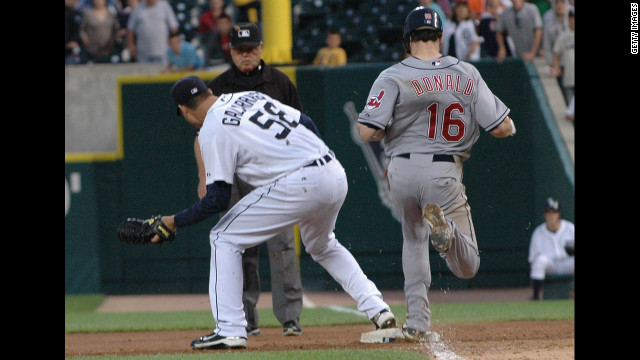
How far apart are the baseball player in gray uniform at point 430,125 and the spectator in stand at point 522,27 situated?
6.28m

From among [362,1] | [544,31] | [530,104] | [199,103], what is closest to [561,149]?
[530,104]

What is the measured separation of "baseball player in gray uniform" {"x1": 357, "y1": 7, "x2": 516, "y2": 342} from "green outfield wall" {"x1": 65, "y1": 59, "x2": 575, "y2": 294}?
519 cm

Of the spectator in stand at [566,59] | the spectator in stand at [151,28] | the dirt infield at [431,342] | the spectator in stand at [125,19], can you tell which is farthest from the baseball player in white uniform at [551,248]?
the spectator in stand at [125,19]

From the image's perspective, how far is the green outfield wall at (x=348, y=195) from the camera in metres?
11.2

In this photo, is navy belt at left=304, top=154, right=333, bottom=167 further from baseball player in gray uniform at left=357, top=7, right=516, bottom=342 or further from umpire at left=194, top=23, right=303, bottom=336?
umpire at left=194, top=23, right=303, bottom=336

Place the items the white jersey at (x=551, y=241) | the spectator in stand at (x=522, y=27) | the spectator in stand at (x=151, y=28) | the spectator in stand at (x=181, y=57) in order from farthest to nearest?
the spectator in stand at (x=151, y=28), the spectator in stand at (x=181, y=57), the spectator in stand at (x=522, y=27), the white jersey at (x=551, y=241)

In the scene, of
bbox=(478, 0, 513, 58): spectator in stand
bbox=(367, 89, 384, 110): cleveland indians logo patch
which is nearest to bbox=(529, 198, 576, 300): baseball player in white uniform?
bbox=(478, 0, 513, 58): spectator in stand

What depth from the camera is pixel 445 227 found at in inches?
216

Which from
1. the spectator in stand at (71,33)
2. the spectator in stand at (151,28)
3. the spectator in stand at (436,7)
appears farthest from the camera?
the spectator in stand at (71,33)

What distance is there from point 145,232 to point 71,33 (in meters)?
9.38

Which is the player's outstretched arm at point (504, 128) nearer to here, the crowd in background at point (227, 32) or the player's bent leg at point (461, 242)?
the player's bent leg at point (461, 242)

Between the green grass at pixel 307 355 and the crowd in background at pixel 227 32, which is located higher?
the crowd in background at pixel 227 32

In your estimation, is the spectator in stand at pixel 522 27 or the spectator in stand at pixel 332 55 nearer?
the spectator in stand at pixel 522 27
